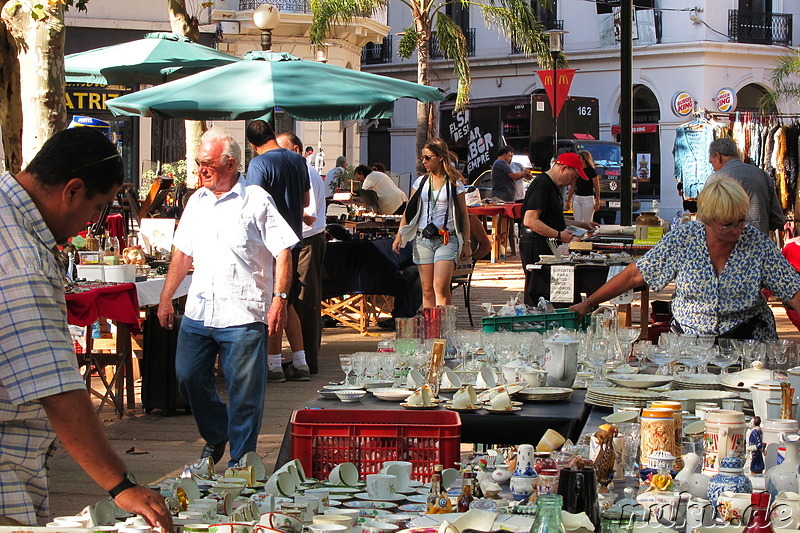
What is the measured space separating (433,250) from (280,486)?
683 cm

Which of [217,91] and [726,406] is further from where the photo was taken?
[217,91]

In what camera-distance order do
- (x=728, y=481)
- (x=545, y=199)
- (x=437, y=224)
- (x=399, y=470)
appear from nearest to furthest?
(x=728, y=481) < (x=399, y=470) < (x=437, y=224) < (x=545, y=199)

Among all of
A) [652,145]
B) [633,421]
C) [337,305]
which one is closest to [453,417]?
[633,421]

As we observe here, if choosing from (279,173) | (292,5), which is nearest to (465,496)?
(279,173)

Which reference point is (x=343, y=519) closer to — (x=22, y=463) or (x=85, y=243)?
(x=22, y=463)

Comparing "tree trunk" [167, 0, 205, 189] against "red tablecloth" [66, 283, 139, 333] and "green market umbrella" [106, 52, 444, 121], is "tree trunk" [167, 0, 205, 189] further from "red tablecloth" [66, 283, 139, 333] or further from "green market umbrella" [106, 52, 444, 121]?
"red tablecloth" [66, 283, 139, 333]

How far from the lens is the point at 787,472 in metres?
3.17

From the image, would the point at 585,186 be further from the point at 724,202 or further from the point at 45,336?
the point at 45,336

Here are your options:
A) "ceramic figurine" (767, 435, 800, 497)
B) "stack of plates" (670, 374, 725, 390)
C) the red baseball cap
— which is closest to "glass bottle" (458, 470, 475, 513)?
"ceramic figurine" (767, 435, 800, 497)

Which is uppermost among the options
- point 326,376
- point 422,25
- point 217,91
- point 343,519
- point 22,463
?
point 422,25

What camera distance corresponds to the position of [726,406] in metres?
4.20

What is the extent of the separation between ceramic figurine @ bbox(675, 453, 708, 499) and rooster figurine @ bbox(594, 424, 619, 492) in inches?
8.1

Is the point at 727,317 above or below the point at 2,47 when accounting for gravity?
below

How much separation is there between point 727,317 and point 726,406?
1.77 meters
